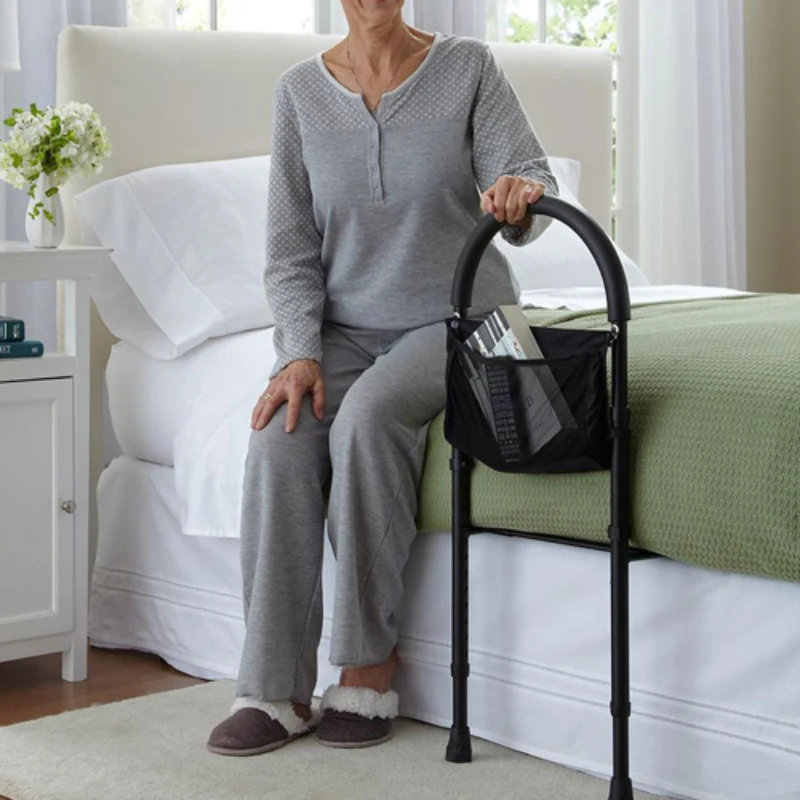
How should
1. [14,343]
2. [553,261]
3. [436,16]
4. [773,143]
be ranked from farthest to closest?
[773,143], [436,16], [553,261], [14,343]

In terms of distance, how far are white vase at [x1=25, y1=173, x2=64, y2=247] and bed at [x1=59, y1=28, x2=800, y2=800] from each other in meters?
0.31

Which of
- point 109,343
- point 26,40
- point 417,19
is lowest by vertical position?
point 109,343

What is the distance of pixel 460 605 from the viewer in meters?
2.11

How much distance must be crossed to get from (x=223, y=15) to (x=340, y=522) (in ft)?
5.91

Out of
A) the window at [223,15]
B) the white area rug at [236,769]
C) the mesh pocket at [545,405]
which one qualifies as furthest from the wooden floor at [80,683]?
the window at [223,15]

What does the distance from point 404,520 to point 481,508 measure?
145mm

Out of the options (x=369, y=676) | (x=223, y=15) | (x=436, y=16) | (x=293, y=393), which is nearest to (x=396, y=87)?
(x=293, y=393)

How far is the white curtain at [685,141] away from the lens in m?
4.56

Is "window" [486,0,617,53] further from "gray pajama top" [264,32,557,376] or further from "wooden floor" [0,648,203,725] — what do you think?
Answer: "wooden floor" [0,648,203,725]

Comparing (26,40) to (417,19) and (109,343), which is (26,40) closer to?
(109,343)

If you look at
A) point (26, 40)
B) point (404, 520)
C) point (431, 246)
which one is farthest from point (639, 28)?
point (404, 520)

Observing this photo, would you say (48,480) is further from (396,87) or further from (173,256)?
(396,87)

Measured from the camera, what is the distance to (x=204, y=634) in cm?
271

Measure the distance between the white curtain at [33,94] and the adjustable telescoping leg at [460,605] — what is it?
51.0 inches
